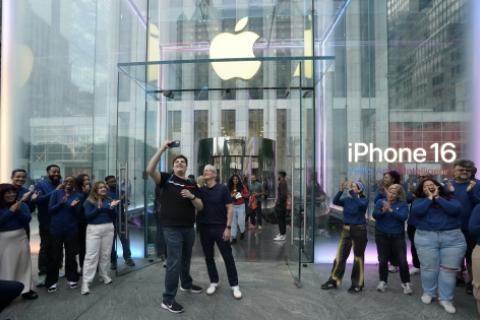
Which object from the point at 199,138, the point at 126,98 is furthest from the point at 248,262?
the point at 199,138

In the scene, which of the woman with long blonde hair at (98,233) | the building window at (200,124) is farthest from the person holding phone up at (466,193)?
the building window at (200,124)

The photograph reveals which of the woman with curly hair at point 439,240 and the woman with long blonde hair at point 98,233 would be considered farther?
the woman with long blonde hair at point 98,233

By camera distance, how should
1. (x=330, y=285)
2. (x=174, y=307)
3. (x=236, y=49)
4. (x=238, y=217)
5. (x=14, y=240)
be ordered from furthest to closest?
(x=236, y=49) < (x=238, y=217) < (x=330, y=285) < (x=14, y=240) < (x=174, y=307)

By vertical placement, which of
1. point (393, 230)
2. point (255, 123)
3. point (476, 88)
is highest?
point (255, 123)

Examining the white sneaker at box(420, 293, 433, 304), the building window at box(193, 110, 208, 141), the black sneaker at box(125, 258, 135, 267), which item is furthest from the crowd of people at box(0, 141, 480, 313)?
the building window at box(193, 110, 208, 141)

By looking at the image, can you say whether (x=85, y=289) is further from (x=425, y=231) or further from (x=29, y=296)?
(x=425, y=231)

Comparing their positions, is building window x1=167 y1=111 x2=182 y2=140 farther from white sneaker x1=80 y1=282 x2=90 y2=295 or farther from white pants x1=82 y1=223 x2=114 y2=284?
white sneaker x1=80 y1=282 x2=90 y2=295

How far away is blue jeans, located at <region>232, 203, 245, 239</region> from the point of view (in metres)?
6.88

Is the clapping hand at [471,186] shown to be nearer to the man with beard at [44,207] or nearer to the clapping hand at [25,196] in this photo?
the man with beard at [44,207]

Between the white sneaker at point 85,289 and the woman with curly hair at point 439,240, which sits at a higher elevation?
the woman with curly hair at point 439,240

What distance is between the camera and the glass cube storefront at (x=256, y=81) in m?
5.77

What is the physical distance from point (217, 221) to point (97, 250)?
1.50m

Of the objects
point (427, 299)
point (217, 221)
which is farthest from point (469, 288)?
point (217, 221)

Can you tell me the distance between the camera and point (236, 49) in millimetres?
7160
